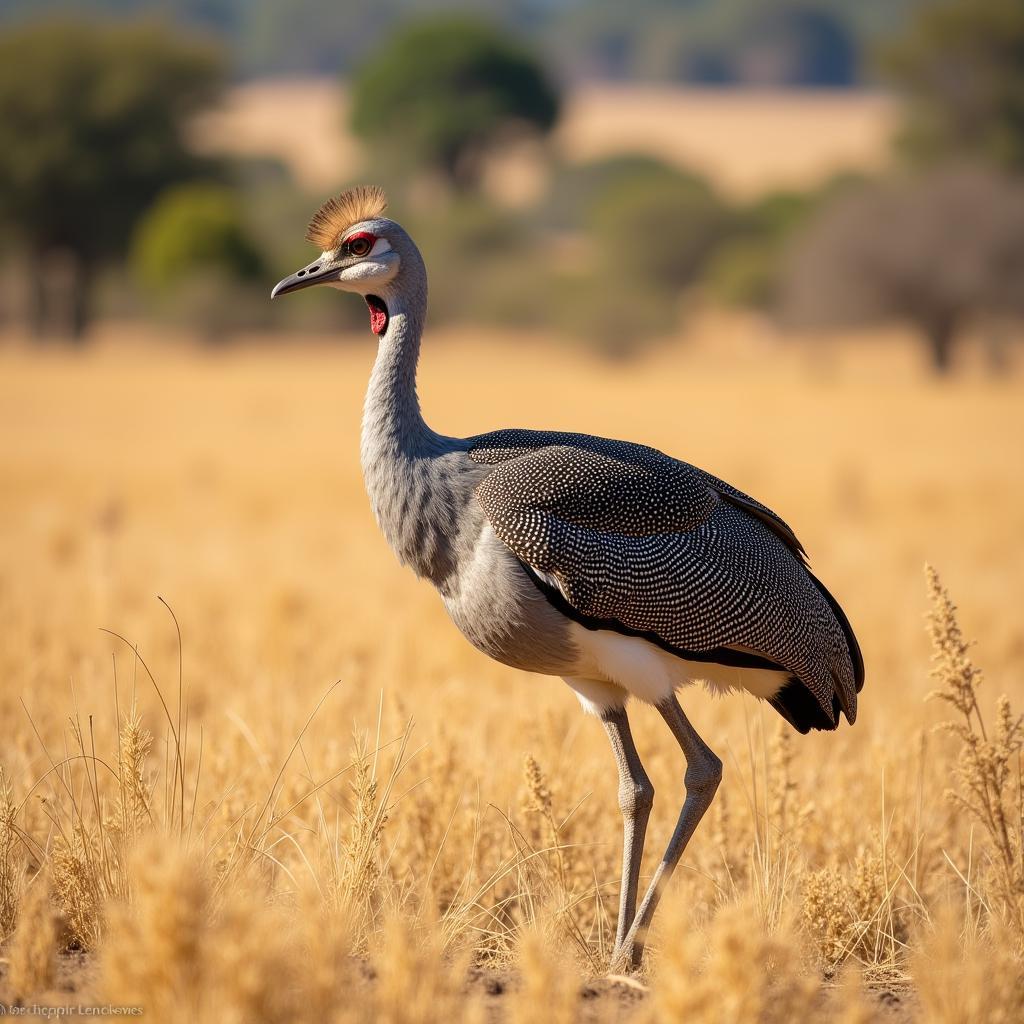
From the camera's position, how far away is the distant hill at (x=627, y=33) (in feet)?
398

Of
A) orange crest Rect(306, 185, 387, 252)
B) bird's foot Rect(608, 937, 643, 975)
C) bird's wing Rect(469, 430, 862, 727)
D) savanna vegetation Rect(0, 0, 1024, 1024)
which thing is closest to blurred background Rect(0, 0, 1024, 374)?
savanna vegetation Rect(0, 0, 1024, 1024)

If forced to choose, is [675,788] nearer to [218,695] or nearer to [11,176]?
[218,695]

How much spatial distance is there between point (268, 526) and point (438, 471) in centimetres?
904

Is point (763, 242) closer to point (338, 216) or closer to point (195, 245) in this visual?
point (195, 245)

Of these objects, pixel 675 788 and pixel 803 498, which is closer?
→ pixel 675 788

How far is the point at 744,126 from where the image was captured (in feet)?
324

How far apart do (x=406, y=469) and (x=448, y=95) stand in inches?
2138

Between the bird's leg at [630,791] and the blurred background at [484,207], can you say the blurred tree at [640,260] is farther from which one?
the bird's leg at [630,791]

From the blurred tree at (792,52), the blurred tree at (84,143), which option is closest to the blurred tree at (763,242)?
the blurred tree at (84,143)

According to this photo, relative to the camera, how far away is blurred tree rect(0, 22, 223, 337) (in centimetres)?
4116

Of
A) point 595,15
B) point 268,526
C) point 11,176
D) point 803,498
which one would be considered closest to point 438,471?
point 268,526

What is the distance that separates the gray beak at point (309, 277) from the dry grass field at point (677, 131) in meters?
65.0

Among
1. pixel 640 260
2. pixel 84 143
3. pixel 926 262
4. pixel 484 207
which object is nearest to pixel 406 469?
pixel 926 262

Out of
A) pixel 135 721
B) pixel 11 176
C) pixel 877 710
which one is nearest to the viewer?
pixel 135 721
